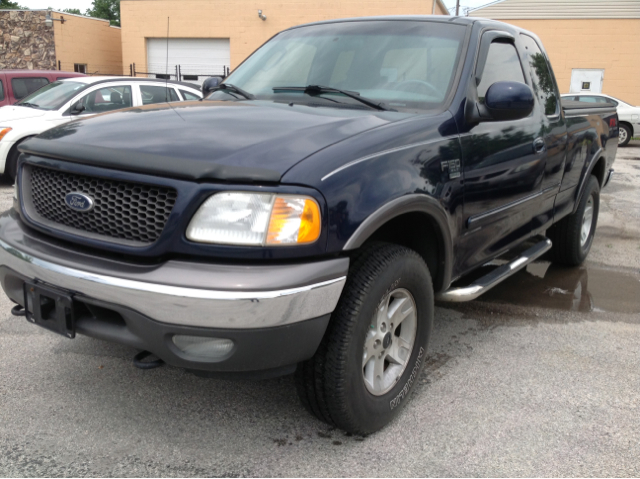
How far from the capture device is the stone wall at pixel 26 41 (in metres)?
24.0

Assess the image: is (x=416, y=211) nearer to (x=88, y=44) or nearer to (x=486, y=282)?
(x=486, y=282)

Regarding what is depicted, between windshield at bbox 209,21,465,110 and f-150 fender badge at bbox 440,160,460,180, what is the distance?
0.36m

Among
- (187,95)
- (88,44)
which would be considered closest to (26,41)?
(88,44)

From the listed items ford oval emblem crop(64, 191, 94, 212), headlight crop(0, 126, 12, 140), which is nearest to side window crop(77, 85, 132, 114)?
headlight crop(0, 126, 12, 140)

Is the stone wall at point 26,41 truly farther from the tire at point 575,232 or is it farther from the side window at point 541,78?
the side window at point 541,78

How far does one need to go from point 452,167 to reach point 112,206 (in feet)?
5.15

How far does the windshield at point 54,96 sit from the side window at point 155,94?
36.3 inches

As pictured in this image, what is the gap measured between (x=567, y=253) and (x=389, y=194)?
3.39 meters

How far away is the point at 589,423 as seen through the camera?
2850 millimetres

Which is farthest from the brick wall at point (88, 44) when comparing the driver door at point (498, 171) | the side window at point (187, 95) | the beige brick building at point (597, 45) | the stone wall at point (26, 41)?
the driver door at point (498, 171)

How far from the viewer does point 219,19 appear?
78.1 feet

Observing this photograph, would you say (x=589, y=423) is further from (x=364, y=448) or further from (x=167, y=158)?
(x=167, y=158)

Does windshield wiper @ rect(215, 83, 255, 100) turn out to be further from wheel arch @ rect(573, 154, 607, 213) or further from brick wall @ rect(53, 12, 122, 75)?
brick wall @ rect(53, 12, 122, 75)

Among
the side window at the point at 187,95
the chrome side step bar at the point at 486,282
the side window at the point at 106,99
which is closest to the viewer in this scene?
the chrome side step bar at the point at 486,282
